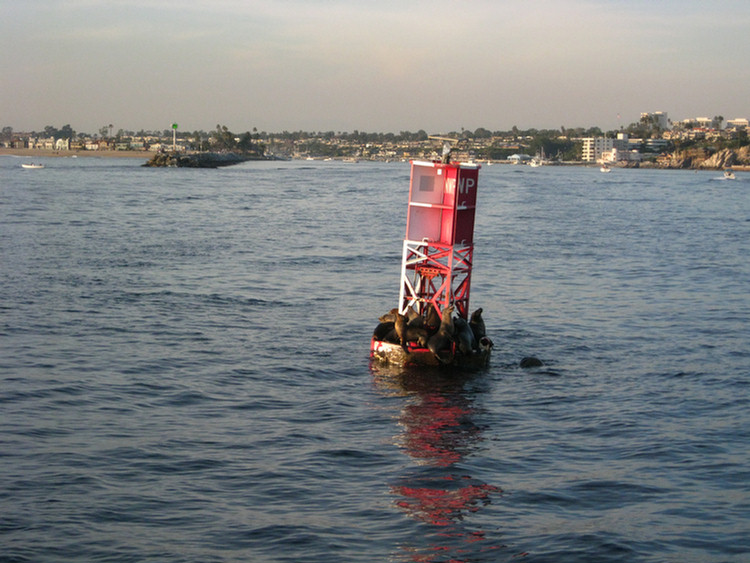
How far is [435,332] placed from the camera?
22172 millimetres

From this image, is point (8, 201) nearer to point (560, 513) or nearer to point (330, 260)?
point (330, 260)

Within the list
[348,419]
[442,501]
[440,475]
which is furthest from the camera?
[348,419]

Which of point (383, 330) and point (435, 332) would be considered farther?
point (383, 330)

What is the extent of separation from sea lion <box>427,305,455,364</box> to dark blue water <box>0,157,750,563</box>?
1311mm

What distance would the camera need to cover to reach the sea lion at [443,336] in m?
21.5

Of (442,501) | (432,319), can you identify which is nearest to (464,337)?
(432,319)

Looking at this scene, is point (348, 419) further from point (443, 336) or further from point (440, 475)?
point (443, 336)

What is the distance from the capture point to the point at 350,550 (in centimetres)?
1161

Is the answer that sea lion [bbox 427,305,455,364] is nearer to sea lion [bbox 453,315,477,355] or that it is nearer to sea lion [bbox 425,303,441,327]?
sea lion [bbox 453,315,477,355]

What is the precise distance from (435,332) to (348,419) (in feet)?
17.3

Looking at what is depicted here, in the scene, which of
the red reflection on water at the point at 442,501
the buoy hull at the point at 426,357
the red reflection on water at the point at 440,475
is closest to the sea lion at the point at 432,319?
the buoy hull at the point at 426,357

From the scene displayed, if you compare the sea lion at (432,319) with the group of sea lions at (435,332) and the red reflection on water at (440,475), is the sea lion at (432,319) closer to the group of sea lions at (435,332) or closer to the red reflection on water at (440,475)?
the group of sea lions at (435,332)

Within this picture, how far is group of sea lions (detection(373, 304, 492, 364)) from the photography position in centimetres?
2158

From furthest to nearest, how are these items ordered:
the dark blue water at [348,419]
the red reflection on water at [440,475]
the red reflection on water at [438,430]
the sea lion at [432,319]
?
the sea lion at [432,319] < the red reflection on water at [438,430] < the dark blue water at [348,419] < the red reflection on water at [440,475]
